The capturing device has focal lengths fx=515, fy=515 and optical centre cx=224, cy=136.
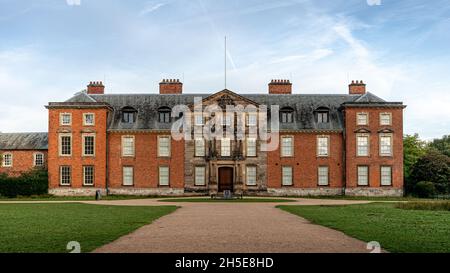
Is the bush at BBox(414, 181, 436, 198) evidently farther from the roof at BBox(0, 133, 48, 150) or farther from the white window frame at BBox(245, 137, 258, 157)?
the roof at BBox(0, 133, 48, 150)

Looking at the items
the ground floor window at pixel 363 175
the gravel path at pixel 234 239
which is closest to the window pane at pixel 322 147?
the ground floor window at pixel 363 175

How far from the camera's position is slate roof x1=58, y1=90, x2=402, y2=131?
47625 mm

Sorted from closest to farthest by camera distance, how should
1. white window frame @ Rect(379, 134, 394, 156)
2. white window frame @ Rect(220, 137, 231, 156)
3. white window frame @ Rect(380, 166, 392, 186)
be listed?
white window frame @ Rect(380, 166, 392, 186), white window frame @ Rect(379, 134, 394, 156), white window frame @ Rect(220, 137, 231, 156)

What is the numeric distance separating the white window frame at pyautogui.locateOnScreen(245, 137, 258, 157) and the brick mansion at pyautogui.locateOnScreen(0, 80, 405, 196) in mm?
92

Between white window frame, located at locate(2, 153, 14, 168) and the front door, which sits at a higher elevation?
white window frame, located at locate(2, 153, 14, 168)

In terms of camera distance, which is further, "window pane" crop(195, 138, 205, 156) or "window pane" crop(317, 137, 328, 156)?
"window pane" crop(317, 137, 328, 156)

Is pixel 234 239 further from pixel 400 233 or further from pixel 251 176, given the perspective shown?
pixel 251 176

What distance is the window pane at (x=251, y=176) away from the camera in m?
47.4

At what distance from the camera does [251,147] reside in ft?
155

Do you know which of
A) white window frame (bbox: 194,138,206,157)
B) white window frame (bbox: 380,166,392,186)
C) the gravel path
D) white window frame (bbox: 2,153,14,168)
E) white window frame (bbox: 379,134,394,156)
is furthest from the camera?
white window frame (bbox: 2,153,14,168)

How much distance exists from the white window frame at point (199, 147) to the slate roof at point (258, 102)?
3108 mm

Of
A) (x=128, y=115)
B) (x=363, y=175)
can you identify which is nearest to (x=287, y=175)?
(x=363, y=175)

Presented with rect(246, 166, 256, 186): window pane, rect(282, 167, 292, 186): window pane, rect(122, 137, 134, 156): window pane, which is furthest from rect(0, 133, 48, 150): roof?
rect(282, 167, 292, 186): window pane

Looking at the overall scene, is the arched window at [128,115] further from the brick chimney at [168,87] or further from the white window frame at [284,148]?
the white window frame at [284,148]
